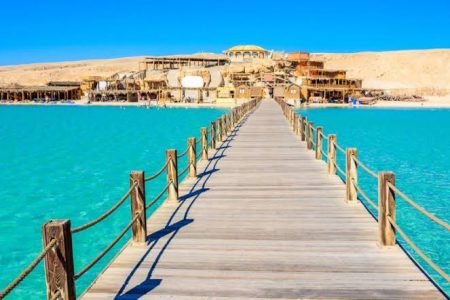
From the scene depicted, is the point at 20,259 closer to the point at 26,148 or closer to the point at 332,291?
the point at 332,291

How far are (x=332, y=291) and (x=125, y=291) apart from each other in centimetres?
238

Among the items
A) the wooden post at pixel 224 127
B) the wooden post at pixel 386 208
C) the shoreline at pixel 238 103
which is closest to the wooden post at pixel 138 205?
the wooden post at pixel 386 208

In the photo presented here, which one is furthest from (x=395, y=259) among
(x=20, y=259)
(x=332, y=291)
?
(x=20, y=259)

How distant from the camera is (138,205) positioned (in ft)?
23.7

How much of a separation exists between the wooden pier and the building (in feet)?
366

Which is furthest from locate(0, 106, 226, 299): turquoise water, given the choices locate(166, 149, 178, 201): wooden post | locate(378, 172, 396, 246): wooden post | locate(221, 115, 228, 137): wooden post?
locate(378, 172, 396, 246): wooden post

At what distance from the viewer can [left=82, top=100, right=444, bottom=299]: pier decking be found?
553cm

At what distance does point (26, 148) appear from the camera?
37250mm

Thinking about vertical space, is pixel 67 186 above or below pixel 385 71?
below

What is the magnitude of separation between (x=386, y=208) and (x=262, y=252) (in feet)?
6.17

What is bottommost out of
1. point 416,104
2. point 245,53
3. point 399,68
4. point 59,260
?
point 59,260

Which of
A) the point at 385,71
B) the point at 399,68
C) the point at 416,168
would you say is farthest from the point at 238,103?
the point at 399,68

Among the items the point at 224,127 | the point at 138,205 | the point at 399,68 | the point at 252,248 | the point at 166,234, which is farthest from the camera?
the point at 399,68

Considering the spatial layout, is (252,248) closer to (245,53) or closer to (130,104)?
(130,104)
